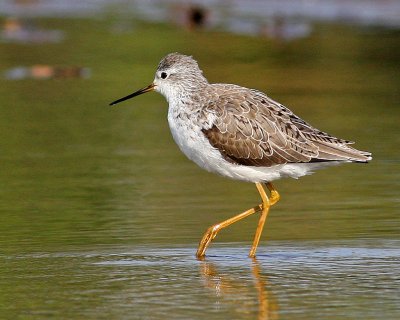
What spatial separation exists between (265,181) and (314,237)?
0.67m

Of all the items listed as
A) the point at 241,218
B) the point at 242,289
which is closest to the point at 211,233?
the point at 241,218

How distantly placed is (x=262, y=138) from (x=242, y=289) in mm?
2041

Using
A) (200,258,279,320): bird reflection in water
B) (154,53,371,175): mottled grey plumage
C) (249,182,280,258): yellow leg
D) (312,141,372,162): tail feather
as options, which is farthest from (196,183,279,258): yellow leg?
(312,141,372,162): tail feather

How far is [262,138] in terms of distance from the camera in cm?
1043

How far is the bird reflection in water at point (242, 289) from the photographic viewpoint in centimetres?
803

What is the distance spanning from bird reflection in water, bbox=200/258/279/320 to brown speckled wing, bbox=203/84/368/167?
1042 millimetres

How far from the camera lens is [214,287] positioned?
28.8 feet

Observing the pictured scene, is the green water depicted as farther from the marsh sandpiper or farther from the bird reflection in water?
the marsh sandpiper

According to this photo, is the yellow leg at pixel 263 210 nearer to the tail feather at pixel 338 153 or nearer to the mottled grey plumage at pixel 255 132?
the mottled grey plumage at pixel 255 132

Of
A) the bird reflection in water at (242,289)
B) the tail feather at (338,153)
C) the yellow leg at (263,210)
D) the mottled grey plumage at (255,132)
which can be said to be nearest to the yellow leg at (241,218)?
the yellow leg at (263,210)

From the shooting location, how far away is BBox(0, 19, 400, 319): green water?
8.38m

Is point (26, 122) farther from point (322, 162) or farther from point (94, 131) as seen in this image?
point (322, 162)

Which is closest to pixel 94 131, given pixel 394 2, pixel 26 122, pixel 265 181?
pixel 26 122

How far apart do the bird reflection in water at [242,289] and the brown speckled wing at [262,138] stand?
1.04 meters
